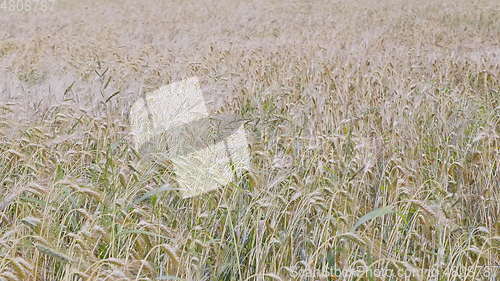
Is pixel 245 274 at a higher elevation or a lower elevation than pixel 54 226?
lower

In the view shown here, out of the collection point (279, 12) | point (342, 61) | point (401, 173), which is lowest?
point (279, 12)

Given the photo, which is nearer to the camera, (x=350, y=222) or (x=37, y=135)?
(x=350, y=222)

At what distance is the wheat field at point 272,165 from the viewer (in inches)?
80.0

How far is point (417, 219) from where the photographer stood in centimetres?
238

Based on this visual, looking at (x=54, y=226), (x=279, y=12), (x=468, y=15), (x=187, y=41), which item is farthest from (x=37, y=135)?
(x=279, y=12)

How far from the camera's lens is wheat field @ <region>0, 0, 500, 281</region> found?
2031 millimetres

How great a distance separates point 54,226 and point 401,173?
5.52 ft

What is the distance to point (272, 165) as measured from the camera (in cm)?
288

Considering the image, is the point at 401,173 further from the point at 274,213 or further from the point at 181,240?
the point at 181,240

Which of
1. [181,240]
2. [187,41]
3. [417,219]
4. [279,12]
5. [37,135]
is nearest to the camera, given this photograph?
[181,240]

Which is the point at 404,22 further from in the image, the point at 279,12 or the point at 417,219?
the point at 417,219

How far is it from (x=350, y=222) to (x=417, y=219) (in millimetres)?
295

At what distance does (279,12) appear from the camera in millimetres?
15891

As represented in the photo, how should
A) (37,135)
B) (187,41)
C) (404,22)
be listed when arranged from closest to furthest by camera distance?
1. (37,135)
2. (187,41)
3. (404,22)
